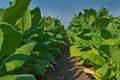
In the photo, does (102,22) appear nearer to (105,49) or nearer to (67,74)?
(67,74)

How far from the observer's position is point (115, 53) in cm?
491

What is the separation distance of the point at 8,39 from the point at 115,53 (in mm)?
2323

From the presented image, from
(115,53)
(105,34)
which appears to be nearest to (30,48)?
(115,53)

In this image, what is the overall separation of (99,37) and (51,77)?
4.48ft

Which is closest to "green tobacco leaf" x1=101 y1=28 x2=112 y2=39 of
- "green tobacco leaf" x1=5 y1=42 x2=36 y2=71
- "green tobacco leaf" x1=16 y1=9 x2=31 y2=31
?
"green tobacco leaf" x1=16 y1=9 x2=31 y2=31

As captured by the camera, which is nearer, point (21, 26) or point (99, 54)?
point (21, 26)

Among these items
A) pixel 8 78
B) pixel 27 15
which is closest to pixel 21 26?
pixel 27 15

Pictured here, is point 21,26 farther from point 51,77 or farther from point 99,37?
point 51,77

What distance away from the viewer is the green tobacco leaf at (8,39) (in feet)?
8.83

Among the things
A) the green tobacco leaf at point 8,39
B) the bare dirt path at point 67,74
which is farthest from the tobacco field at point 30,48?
the bare dirt path at point 67,74

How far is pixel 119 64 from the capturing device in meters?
5.01

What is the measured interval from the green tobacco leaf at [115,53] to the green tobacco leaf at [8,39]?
2.07 meters

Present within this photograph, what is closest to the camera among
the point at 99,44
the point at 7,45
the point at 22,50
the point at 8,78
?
the point at 8,78

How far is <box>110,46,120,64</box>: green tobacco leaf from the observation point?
4830 mm
